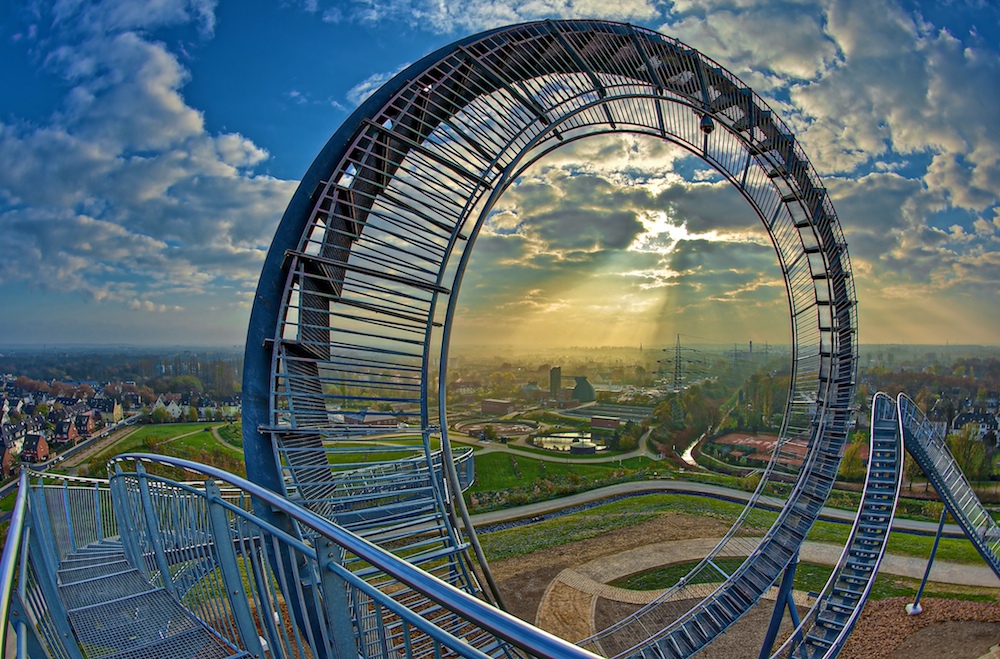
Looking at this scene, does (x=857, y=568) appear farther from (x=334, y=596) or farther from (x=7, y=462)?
(x=7, y=462)

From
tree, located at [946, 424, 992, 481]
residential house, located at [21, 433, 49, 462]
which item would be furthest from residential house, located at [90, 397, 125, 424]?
tree, located at [946, 424, 992, 481]

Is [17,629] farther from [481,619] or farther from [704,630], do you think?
[704,630]

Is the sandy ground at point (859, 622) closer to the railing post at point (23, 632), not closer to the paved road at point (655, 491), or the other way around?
the paved road at point (655, 491)

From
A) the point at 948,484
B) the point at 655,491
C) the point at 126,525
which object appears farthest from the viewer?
the point at 655,491

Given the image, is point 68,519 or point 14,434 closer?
point 68,519

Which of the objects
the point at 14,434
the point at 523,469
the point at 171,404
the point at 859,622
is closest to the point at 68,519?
the point at 859,622

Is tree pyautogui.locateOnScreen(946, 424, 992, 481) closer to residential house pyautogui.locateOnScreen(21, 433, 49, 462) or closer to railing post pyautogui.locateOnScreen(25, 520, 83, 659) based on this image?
railing post pyautogui.locateOnScreen(25, 520, 83, 659)

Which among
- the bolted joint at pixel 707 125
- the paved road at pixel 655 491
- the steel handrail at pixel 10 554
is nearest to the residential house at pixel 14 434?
the paved road at pixel 655 491
